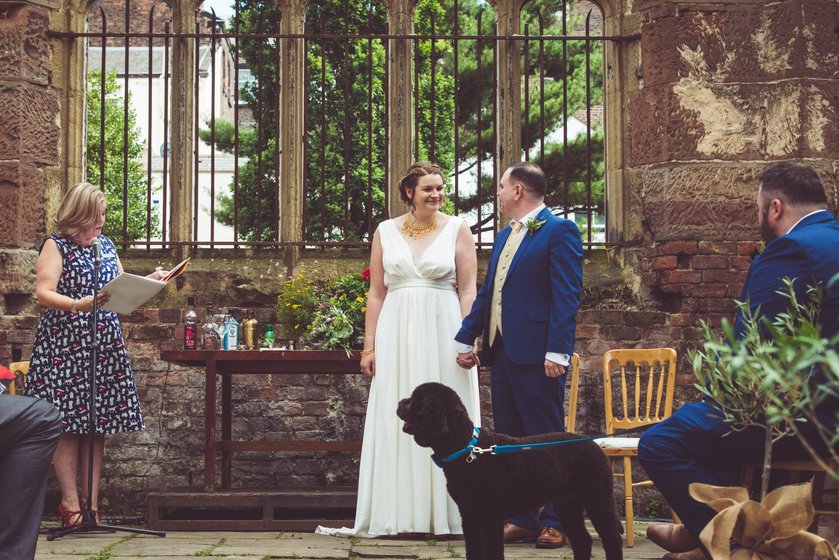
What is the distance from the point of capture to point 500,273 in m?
5.25

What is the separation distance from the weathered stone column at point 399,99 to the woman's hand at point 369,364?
2028 mm

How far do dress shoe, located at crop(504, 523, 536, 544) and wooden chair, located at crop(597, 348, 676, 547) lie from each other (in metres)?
0.55

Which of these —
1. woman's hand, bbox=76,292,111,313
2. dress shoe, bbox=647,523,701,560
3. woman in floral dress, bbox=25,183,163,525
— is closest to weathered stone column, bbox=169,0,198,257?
woman in floral dress, bbox=25,183,163,525

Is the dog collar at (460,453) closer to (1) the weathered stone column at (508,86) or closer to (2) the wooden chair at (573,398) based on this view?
(2) the wooden chair at (573,398)

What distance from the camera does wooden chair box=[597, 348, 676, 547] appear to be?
18.2 feet

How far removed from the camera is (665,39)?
7.28 metres

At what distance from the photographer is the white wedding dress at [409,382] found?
5.47 metres

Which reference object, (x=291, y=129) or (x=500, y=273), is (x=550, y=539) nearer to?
(x=500, y=273)

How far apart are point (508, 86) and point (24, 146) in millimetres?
3311

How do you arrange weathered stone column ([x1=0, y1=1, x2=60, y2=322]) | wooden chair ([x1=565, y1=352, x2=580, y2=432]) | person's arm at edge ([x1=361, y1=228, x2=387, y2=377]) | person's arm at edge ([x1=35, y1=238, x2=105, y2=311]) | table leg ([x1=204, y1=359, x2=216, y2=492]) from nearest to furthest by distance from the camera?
person's arm at edge ([x1=35, y1=238, x2=105, y2=311]) → person's arm at edge ([x1=361, y1=228, x2=387, y2=377]) → table leg ([x1=204, y1=359, x2=216, y2=492]) → wooden chair ([x1=565, y1=352, x2=580, y2=432]) → weathered stone column ([x1=0, y1=1, x2=60, y2=322])

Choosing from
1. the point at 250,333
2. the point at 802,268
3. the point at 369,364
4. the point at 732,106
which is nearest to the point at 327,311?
the point at 250,333

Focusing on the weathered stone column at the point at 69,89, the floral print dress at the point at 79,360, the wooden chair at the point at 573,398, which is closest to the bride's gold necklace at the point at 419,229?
the wooden chair at the point at 573,398

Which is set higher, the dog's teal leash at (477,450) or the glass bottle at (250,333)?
the glass bottle at (250,333)

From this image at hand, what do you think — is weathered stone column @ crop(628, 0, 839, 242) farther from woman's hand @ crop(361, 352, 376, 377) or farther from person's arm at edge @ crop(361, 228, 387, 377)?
woman's hand @ crop(361, 352, 376, 377)
